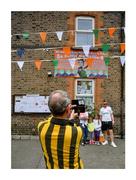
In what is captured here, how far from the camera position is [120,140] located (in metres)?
11.1

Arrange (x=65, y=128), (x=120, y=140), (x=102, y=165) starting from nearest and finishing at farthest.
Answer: (x=65, y=128)
(x=102, y=165)
(x=120, y=140)

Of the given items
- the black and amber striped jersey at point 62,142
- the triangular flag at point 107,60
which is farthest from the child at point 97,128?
the black and amber striped jersey at point 62,142

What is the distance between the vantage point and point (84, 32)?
11.5m

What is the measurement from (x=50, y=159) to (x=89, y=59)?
858 cm

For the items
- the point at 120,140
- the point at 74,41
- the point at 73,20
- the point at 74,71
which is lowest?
the point at 120,140

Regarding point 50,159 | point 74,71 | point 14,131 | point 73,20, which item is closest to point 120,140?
point 74,71

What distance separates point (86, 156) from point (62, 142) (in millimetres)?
5784

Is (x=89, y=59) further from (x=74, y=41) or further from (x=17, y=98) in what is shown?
(x=17, y=98)

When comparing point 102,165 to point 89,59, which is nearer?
point 102,165

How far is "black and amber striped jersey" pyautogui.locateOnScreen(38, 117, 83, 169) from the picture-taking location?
2840mm

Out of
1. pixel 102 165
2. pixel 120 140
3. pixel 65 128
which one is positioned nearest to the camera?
pixel 65 128

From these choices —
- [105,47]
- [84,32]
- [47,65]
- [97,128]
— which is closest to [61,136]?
[97,128]

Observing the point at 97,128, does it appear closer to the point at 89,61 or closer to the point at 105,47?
the point at 89,61

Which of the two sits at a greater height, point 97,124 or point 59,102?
point 59,102
